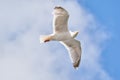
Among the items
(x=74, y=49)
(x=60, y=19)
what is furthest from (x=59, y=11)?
(x=74, y=49)

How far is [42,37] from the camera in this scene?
19.5 m

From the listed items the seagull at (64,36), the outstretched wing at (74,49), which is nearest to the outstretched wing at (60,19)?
the seagull at (64,36)

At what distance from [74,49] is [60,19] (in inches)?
62.9

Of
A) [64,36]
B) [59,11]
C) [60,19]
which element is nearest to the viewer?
[59,11]

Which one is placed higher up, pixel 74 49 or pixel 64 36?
pixel 64 36

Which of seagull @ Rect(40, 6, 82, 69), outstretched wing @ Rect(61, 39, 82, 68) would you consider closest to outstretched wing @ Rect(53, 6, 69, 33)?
seagull @ Rect(40, 6, 82, 69)

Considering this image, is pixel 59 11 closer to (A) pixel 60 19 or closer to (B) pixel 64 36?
(A) pixel 60 19

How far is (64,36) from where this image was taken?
19875mm

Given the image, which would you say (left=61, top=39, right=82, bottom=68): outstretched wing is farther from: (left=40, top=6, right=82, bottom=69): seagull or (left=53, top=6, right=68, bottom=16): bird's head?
(left=53, top=6, right=68, bottom=16): bird's head

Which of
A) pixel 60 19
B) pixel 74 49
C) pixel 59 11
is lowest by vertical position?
pixel 74 49

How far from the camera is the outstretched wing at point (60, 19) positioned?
758 inches

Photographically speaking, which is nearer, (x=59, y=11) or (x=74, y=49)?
(x=59, y=11)

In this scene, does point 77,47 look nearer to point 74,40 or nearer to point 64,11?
point 74,40

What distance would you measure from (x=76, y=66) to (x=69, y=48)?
2.24ft
